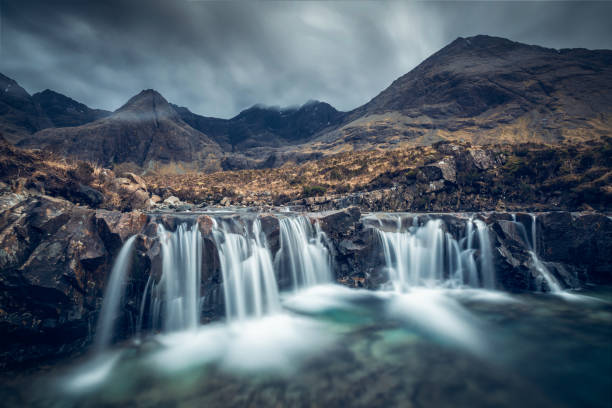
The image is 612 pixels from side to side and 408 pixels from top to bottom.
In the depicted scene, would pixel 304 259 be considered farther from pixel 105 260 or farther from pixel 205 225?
pixel 105 260

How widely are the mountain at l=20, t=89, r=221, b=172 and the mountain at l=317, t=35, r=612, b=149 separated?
54203mm

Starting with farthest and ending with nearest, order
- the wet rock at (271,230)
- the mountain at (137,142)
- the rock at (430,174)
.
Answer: the mountain at (137,142) < the rock at (430,174) < the wet rock at (271,230)

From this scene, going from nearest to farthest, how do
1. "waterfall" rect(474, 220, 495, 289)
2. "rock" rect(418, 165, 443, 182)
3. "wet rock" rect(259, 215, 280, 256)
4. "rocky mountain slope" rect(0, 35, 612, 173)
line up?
"wet rock" rect(259, 215, 280, 256)
"waterfall" rect(474, 220, 495, 289)
"rock" rect(418, 165, 443, 182)
"rocky mountain slope" rect(0, 35, 612, 173)

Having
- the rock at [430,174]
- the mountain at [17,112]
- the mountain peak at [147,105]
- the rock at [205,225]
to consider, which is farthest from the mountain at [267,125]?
the rock at [205,225]

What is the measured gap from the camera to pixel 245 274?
11.1 meters

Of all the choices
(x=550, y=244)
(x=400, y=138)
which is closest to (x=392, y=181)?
(x=550, y=244)

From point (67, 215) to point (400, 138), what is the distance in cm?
7290

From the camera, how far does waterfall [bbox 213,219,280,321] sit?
10445mm

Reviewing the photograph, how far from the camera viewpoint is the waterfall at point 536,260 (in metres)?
11.9

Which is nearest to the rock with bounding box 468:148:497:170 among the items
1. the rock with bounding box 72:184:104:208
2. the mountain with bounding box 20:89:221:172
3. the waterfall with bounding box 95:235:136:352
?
the waterfall with bounding box 95:235:136:352

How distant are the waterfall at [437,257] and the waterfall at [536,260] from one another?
2.08 metres

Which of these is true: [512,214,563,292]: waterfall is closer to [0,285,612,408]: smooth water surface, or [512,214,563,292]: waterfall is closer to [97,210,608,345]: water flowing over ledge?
[97,210,608,345]: water flowing over ledge

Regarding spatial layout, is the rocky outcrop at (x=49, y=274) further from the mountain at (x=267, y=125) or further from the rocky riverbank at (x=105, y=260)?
the mountain at (x=267, y=125)

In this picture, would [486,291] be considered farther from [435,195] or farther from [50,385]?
[50,385]
